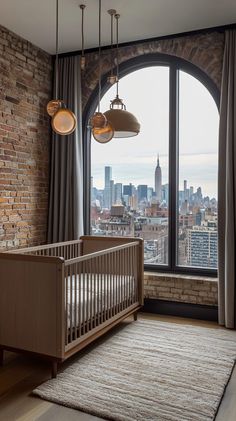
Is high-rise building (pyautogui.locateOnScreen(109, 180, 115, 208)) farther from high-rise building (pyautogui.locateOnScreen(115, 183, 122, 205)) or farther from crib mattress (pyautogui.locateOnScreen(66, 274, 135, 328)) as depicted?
crib mattress (pyautogui.locateOnScreen(66, 274, 135, 328))

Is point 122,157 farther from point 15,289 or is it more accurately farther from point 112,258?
point 15,289

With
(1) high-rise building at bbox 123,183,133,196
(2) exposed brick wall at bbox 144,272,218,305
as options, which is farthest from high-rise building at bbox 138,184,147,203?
(2) exposed brick wall at bbox 144,272,218,305

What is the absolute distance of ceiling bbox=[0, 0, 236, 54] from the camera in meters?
3.27

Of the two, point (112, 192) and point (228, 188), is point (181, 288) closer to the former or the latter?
point (228, 188)

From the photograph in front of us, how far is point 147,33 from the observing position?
3889mm

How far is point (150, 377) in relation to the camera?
8.25ft

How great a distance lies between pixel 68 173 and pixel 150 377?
253 centimetres

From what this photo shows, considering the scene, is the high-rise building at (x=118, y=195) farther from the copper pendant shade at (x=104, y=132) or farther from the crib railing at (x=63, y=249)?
the copper pendant shade at (x=104, y=132)

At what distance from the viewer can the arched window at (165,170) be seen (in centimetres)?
402

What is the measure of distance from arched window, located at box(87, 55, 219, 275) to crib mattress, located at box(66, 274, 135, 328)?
889mm

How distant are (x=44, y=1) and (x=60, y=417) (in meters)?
3.23

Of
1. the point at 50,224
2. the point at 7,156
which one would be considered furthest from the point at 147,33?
the point at 50,224

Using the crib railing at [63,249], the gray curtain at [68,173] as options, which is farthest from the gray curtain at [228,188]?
the gray curtain at [68,173]

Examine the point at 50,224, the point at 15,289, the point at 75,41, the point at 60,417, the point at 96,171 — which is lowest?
the point at 60,417
